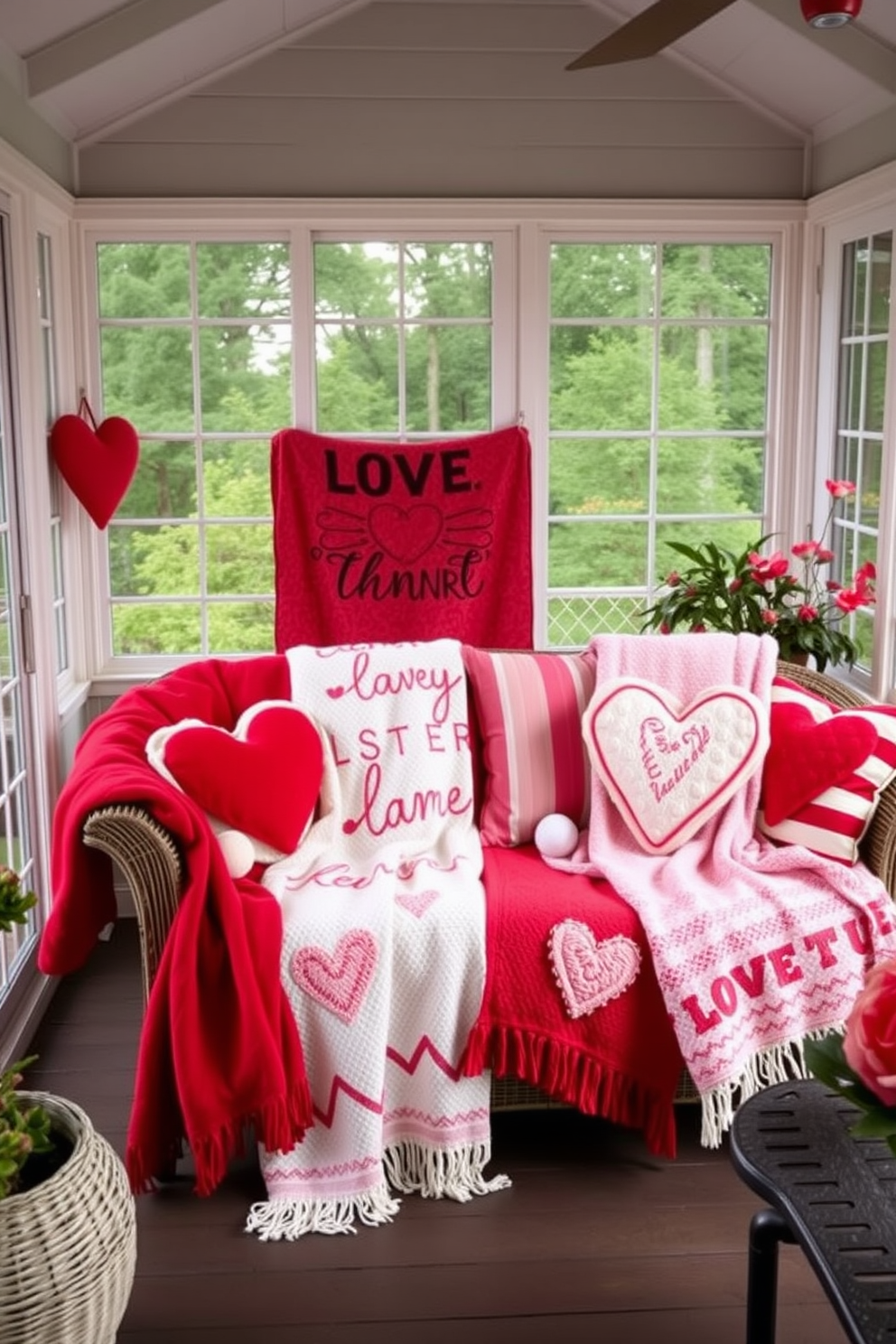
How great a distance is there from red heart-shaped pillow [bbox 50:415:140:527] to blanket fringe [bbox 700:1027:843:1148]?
240 centimetres

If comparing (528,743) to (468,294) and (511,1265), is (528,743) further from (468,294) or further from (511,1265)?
(468,294)

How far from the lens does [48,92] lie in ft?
11.6

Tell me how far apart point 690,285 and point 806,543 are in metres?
1.00

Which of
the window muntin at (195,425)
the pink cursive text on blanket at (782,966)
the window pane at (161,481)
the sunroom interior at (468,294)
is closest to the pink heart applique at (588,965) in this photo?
the pink cursive text on blanket at (782,966)

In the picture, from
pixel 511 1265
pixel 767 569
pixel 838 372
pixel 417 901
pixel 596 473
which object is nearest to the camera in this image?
pixel 511 1265

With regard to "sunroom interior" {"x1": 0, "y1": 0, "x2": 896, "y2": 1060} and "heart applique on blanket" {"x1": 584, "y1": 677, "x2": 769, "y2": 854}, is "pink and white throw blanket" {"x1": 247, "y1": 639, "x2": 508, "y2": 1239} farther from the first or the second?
"sunroom interior" {"x1": 0, "y1": 0, "x2": 896, "y2": 1060}

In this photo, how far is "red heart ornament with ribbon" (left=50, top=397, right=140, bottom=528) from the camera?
4.02 meters

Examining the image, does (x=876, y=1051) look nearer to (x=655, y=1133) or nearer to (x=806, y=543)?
(x=655, y=1133)

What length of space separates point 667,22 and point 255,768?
1621 millimetres

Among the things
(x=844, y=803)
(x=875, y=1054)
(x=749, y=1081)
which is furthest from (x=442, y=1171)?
(x=875, y=1054)

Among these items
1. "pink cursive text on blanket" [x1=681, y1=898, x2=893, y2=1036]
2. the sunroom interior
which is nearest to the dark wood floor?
"pink cursive text on blanket" [x1=681, y1=898, x2=893, y2=1036]

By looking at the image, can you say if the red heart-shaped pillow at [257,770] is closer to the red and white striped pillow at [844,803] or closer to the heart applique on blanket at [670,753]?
the heart applique on blanket at [670,753]

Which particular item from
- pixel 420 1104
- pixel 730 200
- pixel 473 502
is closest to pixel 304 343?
pixel 473 502

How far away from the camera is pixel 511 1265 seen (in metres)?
2.52
